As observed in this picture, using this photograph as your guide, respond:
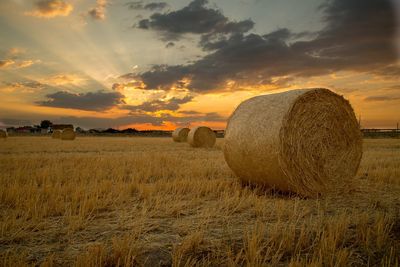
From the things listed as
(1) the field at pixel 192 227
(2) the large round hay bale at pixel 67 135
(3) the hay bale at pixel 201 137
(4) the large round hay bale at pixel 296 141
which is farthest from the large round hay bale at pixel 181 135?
(1) the field at pixel 192 227

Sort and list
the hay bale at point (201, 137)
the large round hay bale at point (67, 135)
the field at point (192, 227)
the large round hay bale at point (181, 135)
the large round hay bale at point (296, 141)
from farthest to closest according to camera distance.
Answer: the large round hay bale at point (67, 135)
the large round hay bale at point (181, 135)
the hay bale at point (201, 137)
the large round hay bale at point (296, 141)
the field at point (192, 227)

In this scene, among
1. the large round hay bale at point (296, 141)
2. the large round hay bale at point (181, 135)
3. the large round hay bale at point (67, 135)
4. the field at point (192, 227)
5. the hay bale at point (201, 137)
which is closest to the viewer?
the field at point (192, 227)

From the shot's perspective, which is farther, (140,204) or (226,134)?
(226,134)

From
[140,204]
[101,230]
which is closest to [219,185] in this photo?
[140,204]

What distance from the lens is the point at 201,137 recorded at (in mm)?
20828

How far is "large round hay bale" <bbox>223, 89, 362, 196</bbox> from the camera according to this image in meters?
6.55

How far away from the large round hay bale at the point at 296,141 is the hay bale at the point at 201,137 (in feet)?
42.1

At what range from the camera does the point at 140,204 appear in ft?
18.4

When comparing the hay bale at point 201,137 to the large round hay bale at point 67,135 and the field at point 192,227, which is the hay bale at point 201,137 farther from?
the large round hay bale at point 67,135

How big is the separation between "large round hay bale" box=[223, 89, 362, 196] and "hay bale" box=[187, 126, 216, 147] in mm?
12820

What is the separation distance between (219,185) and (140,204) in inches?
76.8

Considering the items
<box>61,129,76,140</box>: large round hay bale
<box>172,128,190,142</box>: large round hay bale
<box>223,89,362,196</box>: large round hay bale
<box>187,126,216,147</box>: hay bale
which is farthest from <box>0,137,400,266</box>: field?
<box>61,129,76,140</box>: large round hay bale

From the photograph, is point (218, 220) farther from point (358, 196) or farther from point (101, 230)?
point (358, 196)

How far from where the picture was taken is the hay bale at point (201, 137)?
815 inches
